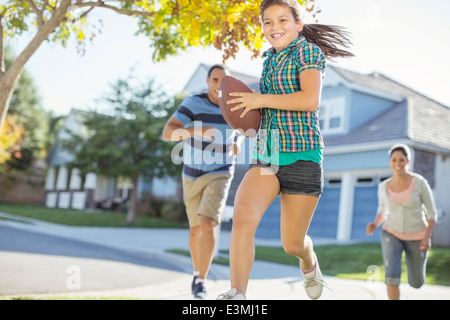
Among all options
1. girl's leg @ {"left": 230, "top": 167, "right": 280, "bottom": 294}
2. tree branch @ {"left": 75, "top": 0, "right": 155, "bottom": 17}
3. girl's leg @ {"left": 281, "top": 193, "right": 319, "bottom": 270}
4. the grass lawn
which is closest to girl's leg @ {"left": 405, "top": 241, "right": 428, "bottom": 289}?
girl's leg @ {"left": 281, "top": 193, "right": 319, "bottom": 270}

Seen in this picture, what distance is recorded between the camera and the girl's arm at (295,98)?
323 centimetres

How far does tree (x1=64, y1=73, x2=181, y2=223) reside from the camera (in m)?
21.2

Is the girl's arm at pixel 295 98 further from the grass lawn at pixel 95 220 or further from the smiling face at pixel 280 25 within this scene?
the grass lawn at pixel 95 220

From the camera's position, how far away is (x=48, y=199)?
35219mm

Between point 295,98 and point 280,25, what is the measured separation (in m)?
0.54

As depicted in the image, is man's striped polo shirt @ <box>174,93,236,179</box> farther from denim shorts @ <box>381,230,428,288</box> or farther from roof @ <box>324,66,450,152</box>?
roof @ <box>324,66,450,152</box>

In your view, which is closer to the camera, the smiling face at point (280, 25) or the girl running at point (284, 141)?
the girl running at point (284, 141)

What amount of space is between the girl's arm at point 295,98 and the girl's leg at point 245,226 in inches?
18.3

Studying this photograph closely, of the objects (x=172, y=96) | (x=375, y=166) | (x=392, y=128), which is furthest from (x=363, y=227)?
(x=172, y=96)

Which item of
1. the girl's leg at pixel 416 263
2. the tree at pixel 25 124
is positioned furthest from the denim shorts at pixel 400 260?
the tree at pixel 25 124

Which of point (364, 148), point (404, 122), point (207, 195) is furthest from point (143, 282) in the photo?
point (404, 122)

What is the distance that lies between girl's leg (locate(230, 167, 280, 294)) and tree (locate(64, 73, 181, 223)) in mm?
17987

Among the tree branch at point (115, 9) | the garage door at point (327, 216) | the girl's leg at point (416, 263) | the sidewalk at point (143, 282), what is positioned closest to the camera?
the tree branch at point (115, 9)

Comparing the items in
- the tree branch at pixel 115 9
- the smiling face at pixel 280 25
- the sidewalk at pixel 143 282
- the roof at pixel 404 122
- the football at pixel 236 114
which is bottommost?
the sidewalk at pixel 143 282
